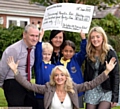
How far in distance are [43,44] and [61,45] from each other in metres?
0.31

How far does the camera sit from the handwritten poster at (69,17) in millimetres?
5852

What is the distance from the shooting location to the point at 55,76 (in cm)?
511

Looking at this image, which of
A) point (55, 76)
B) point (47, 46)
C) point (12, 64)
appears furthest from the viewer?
point (47, 46)

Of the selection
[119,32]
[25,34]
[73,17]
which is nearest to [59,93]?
[25,34]

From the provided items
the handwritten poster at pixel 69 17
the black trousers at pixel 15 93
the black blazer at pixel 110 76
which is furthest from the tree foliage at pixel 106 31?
the black trousers at pixel 15 93

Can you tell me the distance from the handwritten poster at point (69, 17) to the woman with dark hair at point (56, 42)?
0.71ft

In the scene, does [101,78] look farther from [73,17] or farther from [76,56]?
[73,17]

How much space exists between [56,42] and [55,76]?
26.0 inches

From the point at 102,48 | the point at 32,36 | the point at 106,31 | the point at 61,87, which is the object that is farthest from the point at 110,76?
the point at 106,31

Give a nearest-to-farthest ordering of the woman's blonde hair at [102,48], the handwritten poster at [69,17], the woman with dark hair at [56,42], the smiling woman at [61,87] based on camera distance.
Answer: the smiling woman at [61,87] < the woman's blonde hair at [102,48] < the woman with dark hair at [56,42] < the handwritten poster at [69,17]

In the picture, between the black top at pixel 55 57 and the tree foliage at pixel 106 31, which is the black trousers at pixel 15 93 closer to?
the black top at pixel 55 57

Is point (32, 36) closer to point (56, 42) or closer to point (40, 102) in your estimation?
point (56, 42)

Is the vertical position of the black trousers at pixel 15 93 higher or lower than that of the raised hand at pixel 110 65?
lower

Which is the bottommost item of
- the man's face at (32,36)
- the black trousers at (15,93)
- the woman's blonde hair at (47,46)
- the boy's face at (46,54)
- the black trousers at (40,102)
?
the black trousers at (40,102)
